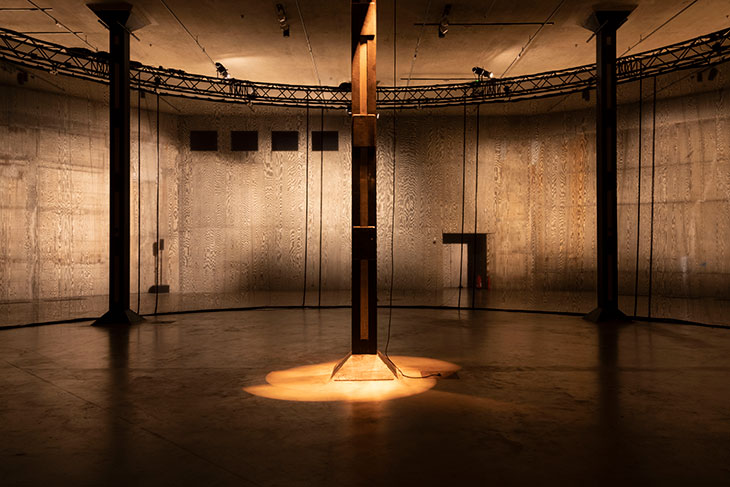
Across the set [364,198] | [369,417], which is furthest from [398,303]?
[369,417]

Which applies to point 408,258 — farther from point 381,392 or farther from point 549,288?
point 381,392

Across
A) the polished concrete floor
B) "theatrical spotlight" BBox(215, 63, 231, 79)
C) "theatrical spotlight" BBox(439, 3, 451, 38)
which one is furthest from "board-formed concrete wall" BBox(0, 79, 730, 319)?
the polished concrete floor

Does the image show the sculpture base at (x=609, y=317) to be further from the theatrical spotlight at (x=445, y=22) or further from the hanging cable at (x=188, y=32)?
the hanging cable at (x=188, y=32)

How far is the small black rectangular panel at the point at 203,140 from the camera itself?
1585 centimetres

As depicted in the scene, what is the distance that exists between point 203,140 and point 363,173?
11.7 metres

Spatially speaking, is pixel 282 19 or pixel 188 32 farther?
pixel 188 32

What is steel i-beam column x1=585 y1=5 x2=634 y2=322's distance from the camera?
375 inches

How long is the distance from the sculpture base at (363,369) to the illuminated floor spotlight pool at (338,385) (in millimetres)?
37

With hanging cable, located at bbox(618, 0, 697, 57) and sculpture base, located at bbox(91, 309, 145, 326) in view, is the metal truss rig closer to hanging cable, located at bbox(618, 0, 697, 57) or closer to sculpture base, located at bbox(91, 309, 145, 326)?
hanging cable, located at bbox(618, 0, 697, 57)

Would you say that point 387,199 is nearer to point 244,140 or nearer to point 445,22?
point 244,140

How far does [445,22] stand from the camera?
10133 mm

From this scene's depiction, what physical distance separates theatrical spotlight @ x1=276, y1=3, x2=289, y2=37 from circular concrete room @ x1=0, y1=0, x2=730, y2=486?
0.08 metres

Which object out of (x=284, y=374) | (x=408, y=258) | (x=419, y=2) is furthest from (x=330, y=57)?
(x=284, y=374)

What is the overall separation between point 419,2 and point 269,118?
24.8 ft
